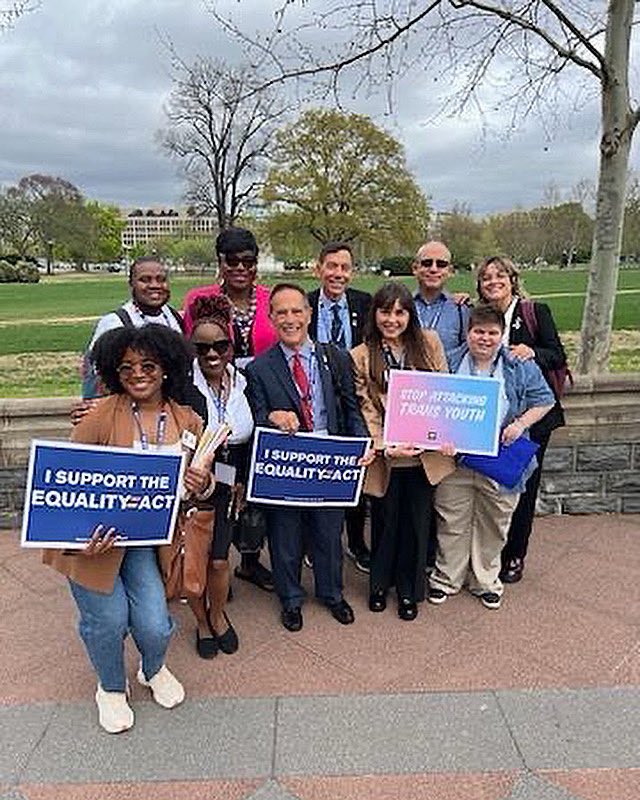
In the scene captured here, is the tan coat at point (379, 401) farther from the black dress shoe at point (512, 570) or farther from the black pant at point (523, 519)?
the black dress shoe at point (512, 570)

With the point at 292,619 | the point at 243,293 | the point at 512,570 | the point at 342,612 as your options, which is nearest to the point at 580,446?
the point at 512,570

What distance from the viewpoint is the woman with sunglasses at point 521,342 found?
3.81 m

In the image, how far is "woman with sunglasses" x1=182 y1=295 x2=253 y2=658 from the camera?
325 cm

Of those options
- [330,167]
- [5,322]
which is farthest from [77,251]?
[5,322]

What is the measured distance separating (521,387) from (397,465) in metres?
0.79

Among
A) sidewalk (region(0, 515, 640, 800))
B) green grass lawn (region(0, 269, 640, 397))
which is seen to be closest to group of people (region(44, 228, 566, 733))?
sidewalk (region(0, 515, 640, 800))

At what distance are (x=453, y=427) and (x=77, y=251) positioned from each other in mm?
81438

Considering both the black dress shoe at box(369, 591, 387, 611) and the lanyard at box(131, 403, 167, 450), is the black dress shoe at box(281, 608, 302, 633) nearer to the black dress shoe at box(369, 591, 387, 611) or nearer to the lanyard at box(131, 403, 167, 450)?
the black dress shoe at box(369, 591, 387, 611)

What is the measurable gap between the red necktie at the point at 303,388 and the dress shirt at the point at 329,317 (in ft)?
2.12

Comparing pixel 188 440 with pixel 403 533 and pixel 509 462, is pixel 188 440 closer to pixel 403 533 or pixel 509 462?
pixel 403 533

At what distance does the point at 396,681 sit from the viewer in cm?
322

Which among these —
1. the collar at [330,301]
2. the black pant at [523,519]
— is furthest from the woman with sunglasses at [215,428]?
the black pant at [523,519]

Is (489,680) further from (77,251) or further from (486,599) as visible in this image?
(77,251)

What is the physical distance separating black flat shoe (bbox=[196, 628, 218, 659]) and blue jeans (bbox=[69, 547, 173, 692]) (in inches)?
19.3
